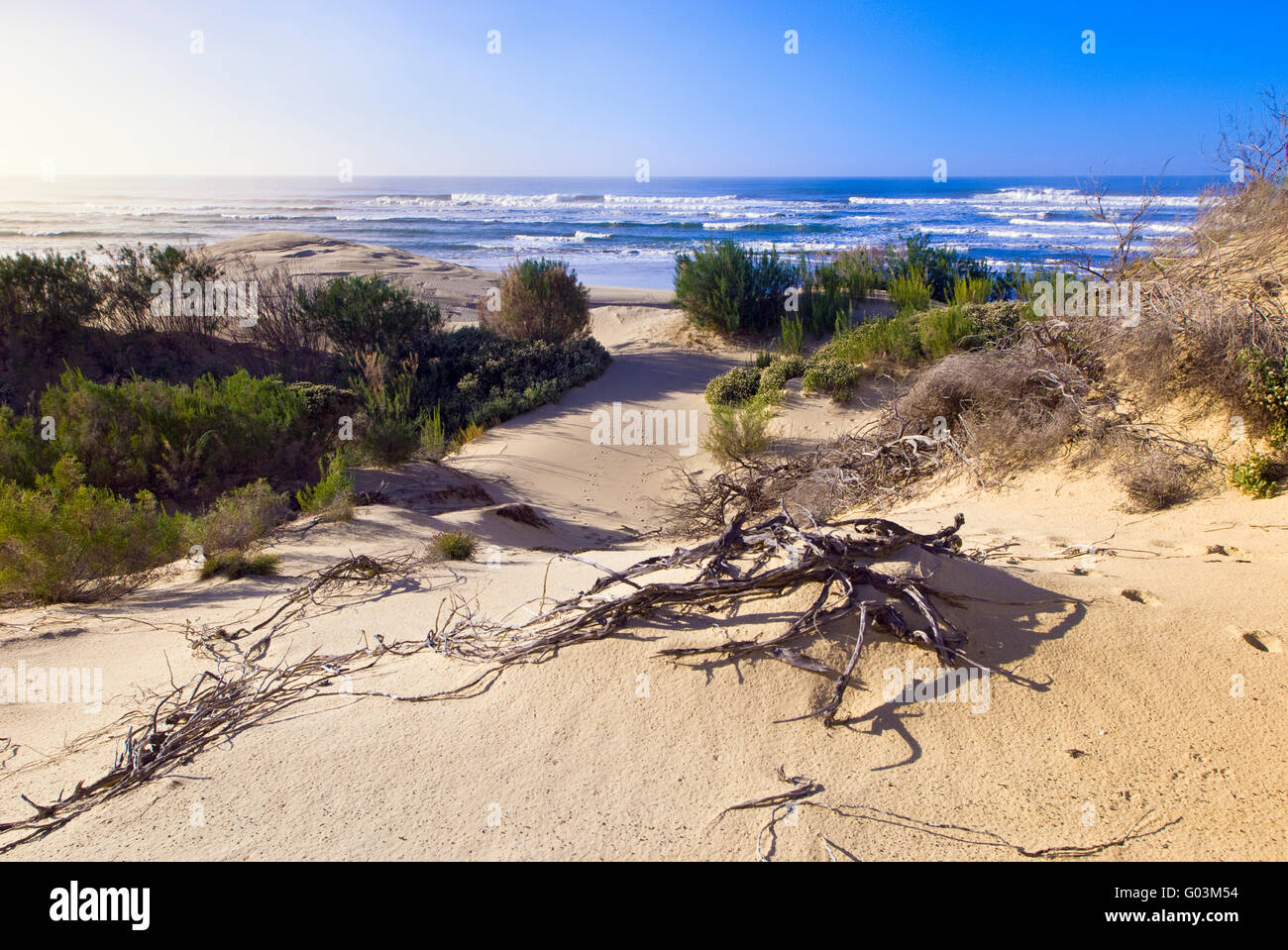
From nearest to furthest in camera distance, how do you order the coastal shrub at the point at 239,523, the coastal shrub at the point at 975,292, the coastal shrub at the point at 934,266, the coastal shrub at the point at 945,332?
the coastal shrub at the point at 239,523 → the coastal shrub at the point at 945,332 → the coastal shrub at the point at 975,292 → the coastal shrub at the point at 934,266

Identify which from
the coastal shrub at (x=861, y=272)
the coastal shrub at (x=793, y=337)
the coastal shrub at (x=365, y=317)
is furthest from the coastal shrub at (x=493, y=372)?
the coastal shrub at (x=861, y=272)

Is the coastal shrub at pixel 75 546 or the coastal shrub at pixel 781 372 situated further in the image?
the coastal shrub at pixel 781 372

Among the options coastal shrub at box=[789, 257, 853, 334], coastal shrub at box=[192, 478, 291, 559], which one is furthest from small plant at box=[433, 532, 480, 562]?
coastal shrub at box=[789, 257, 853, 334]

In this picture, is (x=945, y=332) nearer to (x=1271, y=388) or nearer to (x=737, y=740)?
(x=1271, y=388)

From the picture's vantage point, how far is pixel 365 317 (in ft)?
41.6

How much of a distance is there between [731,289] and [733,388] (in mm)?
4064

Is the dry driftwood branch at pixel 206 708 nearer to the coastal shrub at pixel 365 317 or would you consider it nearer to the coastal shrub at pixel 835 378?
the coastal shrub at pixel 835 378

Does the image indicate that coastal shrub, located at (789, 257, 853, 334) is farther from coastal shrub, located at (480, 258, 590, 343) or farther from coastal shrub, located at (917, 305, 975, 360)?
coastal shrub, located at (480, 258, 590, 343)

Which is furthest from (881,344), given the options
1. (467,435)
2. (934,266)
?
(467,435)

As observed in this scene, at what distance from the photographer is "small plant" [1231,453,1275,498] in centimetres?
498

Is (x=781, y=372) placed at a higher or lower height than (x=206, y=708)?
higher

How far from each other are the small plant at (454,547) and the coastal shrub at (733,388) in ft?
20.3

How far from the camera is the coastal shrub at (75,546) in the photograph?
15.4 ft
